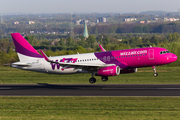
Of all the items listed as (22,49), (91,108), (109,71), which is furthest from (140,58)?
(22,49)

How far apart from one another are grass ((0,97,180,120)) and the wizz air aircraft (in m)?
10.1

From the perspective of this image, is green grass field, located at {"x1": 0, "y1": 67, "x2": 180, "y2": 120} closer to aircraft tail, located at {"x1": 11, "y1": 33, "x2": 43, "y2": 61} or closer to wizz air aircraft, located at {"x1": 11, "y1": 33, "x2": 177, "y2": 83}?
wizz air aircraft, located at {"x1": 11, "y1": 33, "x2": 177, "y2": 83}

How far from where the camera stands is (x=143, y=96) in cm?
3628

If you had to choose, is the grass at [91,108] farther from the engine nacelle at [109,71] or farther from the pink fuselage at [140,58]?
the pink fuselage at [140,58]

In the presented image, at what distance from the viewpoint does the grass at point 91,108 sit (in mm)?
26172

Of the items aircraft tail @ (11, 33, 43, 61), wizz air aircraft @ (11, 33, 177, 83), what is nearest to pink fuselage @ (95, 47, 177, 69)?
wizz air aircraft @ (11, 33, 177, 83)

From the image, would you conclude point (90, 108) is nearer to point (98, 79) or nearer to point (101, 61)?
point (101, 61)

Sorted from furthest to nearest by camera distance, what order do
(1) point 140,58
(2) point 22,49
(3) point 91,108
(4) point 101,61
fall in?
(2) point 22,49 < (4) point 101,61 < (1) point 140,58 < (3) point 91,108

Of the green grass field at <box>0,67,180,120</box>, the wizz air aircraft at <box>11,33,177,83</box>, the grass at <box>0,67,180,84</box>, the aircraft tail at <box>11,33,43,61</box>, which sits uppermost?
the aircraft tail at <box>11,33,43,61</box>

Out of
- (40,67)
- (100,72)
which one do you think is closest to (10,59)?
(40,67)

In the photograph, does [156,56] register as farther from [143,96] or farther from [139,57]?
[143,96]

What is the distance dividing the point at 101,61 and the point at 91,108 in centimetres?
1837

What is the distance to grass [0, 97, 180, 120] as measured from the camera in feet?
85.9

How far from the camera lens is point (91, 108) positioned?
97.3ft
